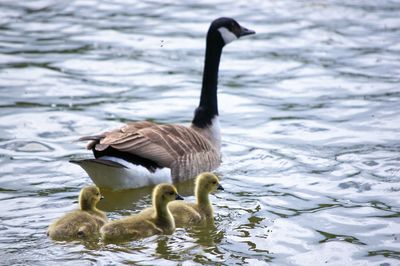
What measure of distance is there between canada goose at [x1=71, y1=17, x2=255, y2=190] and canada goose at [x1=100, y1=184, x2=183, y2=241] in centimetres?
126

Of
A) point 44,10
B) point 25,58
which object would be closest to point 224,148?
point 25,58

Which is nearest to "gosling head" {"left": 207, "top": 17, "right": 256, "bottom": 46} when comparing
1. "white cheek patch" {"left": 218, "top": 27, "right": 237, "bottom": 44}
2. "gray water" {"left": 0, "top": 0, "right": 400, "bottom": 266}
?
"white cheek patch" {"left": 218, "top": 27, "right": 237, "bottom": 44}

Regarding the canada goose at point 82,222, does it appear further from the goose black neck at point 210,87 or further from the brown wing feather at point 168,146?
the goose black neck at point 210,87

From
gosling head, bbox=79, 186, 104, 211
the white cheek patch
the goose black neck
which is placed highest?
the white cheek patch

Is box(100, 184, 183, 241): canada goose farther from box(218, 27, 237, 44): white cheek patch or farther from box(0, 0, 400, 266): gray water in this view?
box(218, 27, 237, 44): white cheek patch

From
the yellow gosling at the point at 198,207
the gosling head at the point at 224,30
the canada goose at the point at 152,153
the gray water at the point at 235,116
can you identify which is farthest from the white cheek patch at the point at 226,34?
the yellow gosling at the point at 198,207

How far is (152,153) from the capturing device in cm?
1039

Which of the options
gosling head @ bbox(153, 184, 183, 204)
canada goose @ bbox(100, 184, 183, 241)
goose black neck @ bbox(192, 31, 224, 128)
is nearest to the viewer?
canada goose @ bbox(100, 184, 183, 241)

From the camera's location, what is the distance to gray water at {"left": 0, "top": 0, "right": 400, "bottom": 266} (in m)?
8.71

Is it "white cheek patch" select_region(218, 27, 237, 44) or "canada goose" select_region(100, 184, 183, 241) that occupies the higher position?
"white cheek patch" select_region(218, 27, 237, 44)

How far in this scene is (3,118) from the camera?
12.9 meters

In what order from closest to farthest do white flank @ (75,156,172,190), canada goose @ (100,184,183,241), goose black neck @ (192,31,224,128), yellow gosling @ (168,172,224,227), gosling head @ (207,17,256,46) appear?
canada goose @ (100,184,183,241)
yellow gosling @ (168,172,224,227)
white flank @ (75,156,172,190)
goose black neck @ (192,31,224,128)
gosling head @ (207,17,256,46)

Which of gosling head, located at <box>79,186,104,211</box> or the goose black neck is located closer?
gosling head, located at <box>79,186,104,211</box>

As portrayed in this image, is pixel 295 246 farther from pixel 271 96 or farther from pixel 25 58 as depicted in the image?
pixel 25 58
